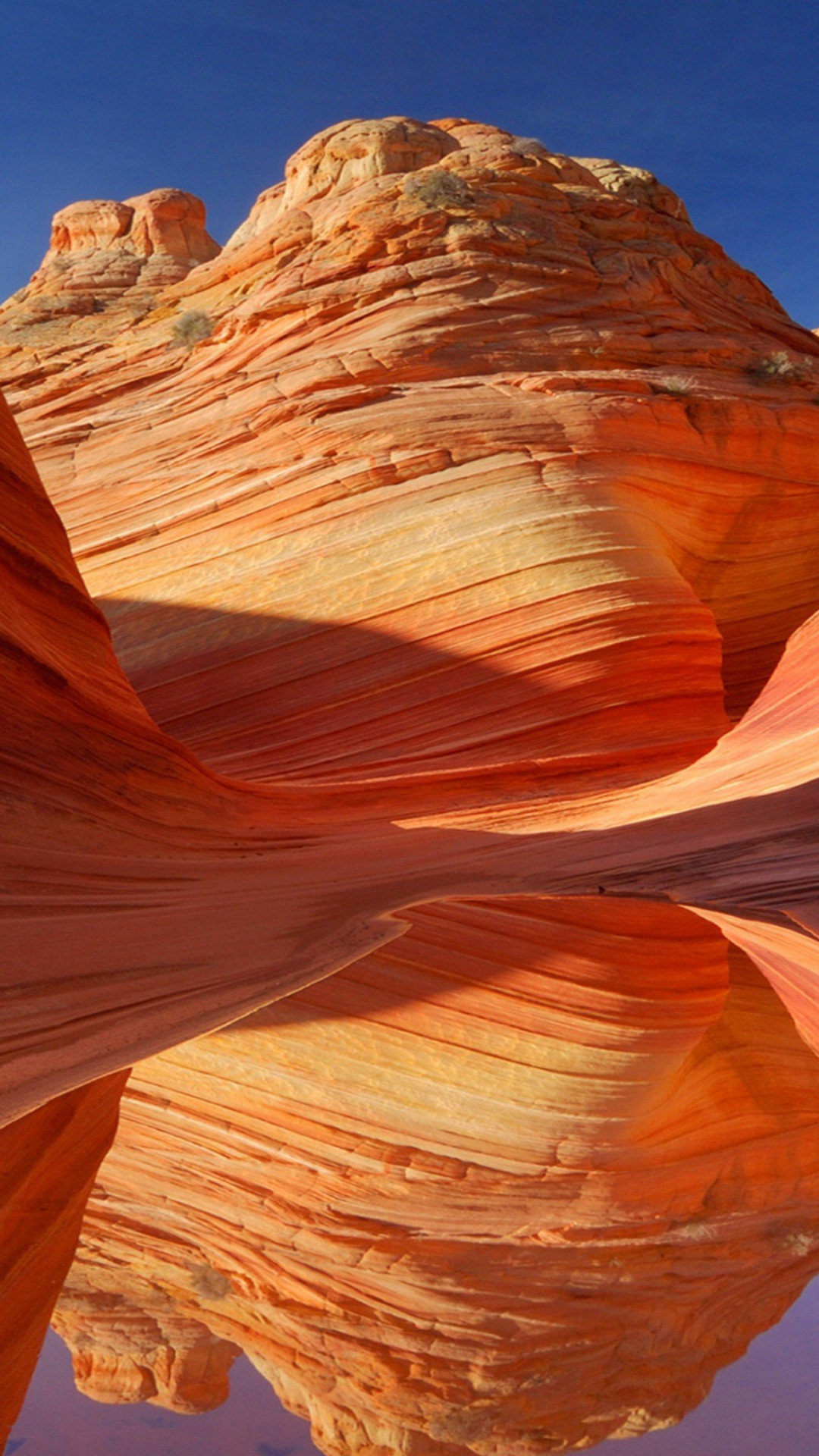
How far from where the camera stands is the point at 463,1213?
2822mm

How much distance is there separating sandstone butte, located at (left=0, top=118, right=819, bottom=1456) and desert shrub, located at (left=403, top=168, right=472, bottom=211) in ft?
0.16

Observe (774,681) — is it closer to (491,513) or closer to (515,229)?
(491,513)

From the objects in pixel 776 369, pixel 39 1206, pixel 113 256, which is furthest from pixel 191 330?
pixel 39 1206

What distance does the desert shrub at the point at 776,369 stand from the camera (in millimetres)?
14250

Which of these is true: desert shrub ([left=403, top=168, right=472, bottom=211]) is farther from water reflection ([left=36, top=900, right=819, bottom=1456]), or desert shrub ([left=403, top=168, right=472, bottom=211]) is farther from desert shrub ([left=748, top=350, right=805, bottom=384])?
water reflection ([left=36, top=900, right=819, bottom=1456])

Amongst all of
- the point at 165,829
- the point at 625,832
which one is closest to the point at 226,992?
the point at 165,829

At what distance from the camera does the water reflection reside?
6.97 feet

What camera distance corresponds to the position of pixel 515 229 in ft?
47.2

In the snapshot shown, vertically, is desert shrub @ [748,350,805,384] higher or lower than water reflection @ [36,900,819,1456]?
higher

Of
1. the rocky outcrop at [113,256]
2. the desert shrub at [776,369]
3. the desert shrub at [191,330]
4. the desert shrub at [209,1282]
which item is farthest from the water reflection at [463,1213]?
the rocky outcrop at [113,256]

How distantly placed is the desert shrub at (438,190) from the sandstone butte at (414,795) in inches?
1.9

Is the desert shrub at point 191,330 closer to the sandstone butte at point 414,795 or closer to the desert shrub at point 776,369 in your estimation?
the sandstone butte at point 414,795

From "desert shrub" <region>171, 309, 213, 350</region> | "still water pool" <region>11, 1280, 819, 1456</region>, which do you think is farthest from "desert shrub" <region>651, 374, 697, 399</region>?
"still water pool" <region>11, 1280, 819, 1456</region>

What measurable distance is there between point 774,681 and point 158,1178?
9803 mm
